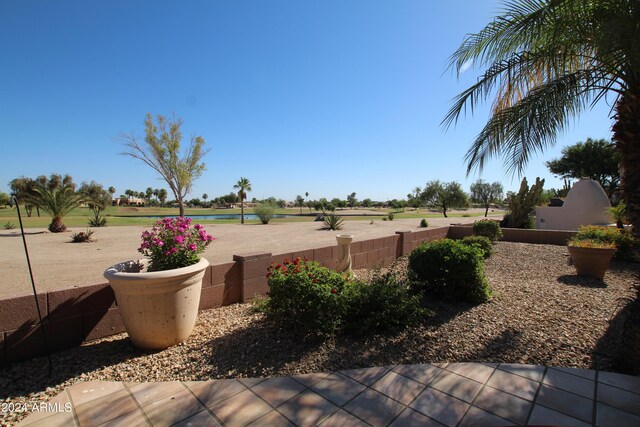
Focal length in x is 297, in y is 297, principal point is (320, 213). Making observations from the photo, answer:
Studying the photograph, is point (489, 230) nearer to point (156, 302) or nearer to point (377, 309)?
point (377, 309)

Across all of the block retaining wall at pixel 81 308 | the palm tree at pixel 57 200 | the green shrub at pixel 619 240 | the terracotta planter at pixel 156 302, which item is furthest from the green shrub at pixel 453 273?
the palm tree at pixel 57 200

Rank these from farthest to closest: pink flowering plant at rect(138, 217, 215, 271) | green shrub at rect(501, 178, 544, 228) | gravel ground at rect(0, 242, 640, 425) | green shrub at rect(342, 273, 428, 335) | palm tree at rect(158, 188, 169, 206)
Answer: palm tree at rect(158, 188, 169, 206), green shrub at rect(501, 178, 544, 228), green shrub at rect(342, 273, 428, 335), pink flowering plant at rect(138, 217, 215, 271), gravel ground at rect(0, 242, 640, 425)

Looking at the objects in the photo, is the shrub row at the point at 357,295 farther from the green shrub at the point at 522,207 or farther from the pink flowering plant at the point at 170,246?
the green shrub at the point at 522,207

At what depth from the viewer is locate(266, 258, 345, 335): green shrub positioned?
307 centimetres

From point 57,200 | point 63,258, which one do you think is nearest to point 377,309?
point 63,258

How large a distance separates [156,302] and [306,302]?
1421mm

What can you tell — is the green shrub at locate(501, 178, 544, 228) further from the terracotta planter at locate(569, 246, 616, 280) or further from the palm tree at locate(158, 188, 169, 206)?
the palm tree at locate(158, 188, 169, 206)

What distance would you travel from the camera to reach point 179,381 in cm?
245

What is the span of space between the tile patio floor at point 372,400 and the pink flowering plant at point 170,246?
111 centimetres

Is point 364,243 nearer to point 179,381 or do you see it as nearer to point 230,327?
point 230,327

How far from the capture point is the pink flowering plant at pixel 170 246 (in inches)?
121

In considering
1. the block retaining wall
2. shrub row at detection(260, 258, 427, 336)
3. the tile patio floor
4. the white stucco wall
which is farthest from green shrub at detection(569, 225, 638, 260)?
the block retaining wall

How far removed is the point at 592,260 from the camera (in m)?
5.82

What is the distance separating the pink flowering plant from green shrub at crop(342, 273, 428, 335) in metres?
1.74
